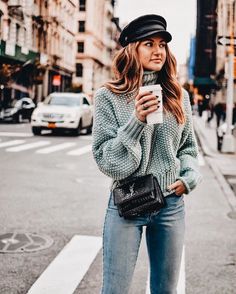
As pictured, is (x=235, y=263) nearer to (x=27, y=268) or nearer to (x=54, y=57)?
(x=27, y=268)

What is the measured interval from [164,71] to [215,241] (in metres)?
3.75

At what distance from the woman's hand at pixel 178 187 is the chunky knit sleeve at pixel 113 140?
9.8 inches

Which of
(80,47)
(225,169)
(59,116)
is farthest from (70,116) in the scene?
(80,47)

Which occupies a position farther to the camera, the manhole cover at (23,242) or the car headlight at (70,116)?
the car headlight at (70,116)

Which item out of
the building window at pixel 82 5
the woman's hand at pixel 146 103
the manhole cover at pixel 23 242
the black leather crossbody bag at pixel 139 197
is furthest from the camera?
the building window at pixel 82 5

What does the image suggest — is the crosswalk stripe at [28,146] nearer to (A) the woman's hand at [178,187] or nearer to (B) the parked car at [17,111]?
(A) the woman's hand at [178,187]

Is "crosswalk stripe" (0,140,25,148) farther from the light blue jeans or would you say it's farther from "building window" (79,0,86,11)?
"building window" (79,0,86,11)

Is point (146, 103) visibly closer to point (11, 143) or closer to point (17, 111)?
point (11, 143)

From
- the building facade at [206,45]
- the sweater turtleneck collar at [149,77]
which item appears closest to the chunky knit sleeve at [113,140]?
the sweater turtleneck collar at [149,77]

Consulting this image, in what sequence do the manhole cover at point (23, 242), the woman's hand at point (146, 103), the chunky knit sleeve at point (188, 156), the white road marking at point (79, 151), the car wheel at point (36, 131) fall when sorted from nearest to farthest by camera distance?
the woman's hand at point (146, 103), the chunky knit sleeve at point (188, 156), the manhole cover at point (23, 242), the white road marking at point (79, 151), the car wheel at point (36, 131)

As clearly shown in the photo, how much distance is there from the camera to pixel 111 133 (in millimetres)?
2557

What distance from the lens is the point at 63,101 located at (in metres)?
23.2

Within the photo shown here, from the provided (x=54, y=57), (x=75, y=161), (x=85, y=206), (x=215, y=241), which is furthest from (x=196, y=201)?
(x=54, y=57)

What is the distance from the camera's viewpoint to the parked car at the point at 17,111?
3209 cm
